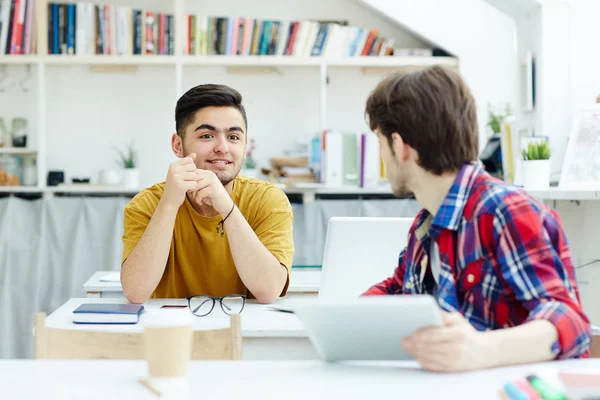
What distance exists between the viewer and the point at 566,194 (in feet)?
9.22

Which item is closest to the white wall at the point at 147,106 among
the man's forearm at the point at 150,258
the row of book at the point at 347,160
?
the row of book at the point at 347,160

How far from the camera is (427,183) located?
1481 mm

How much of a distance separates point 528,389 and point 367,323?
0.26 metres

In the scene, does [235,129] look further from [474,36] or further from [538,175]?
[474,36]

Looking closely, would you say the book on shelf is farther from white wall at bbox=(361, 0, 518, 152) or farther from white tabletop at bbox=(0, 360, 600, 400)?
white tabletop at bbox=(0, 360, 600, 400)

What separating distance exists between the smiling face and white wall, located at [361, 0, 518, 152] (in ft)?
9.29

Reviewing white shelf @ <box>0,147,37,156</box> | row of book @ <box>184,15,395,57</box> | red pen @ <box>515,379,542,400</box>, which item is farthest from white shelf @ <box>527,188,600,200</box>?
white shelf @ <box>0,147,37,156</box>

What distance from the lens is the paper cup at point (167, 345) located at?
1160mm

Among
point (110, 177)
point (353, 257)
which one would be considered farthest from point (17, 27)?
point (353, 257)

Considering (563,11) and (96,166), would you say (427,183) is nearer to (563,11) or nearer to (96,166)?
(563,11)

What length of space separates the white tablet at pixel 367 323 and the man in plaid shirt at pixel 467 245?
36 millimetres

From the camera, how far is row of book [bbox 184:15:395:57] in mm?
4855

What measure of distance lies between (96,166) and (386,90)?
400 centimetres

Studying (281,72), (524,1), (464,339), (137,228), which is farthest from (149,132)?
(464,339)
